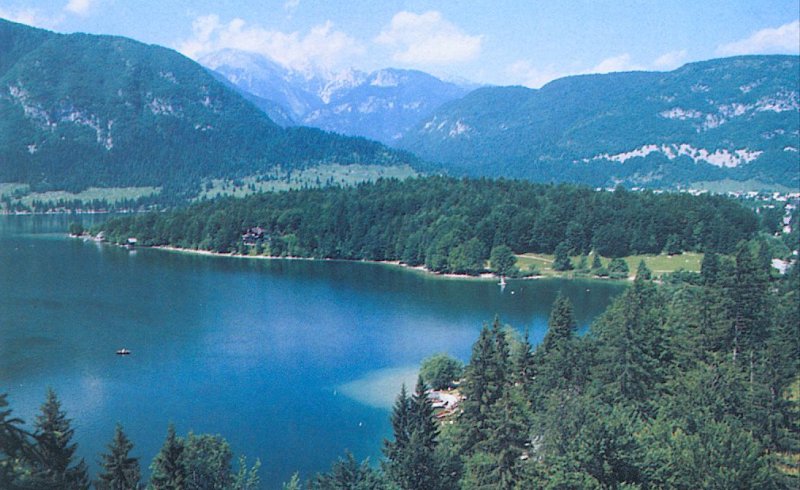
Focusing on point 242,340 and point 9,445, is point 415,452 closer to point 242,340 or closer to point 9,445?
point 9,445

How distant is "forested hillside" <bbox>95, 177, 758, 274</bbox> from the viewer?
290ft

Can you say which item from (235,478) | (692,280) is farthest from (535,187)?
(235,478)

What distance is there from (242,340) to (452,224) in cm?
4683

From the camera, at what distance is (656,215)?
91.6 metres

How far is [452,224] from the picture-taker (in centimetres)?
9244

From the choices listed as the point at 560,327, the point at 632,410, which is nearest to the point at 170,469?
the point at 632,410

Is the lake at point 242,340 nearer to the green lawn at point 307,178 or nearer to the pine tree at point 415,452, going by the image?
the pine tree at point 415,452

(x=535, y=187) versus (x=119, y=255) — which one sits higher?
(x=535, y=187)

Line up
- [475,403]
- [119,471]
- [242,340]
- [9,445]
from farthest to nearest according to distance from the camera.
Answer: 1. [242,340]
2. [475,403]
3. [119,471]
4. [9,445]

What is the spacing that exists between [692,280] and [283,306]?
37.4 m

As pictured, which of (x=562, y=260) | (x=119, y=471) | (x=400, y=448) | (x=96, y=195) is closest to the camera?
(x=119, y=471)

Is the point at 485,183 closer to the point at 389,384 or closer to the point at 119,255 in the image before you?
the point at 119,255

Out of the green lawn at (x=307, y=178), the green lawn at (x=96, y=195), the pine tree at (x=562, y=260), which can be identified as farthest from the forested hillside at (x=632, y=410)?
the green lawn at (x=96, y=195)

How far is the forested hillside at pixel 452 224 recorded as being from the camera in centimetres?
8844
